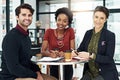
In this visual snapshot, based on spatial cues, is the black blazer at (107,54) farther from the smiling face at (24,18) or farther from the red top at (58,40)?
the smiling face at (24,18)

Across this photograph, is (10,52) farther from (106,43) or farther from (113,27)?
(113,27)

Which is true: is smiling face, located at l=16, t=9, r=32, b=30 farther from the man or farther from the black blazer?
the black blazer

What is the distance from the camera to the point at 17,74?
2354 mm

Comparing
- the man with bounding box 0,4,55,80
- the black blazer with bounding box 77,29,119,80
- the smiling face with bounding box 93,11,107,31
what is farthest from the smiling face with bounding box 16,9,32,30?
the black blazer with bounding box 77,29,119,80

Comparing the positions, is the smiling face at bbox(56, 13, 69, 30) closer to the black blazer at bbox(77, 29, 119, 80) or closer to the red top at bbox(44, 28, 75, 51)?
the red top at bbox(44, 28, 75, 51)

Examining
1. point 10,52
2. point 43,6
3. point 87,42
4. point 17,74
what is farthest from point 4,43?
point 43,6

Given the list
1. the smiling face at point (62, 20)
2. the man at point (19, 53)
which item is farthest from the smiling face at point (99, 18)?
the man at point (19, 53)

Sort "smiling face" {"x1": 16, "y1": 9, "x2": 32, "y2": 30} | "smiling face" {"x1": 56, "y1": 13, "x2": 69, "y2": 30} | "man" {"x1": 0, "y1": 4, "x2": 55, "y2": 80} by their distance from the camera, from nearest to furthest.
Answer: "man" {"x1": 0, "y1": 4, "x2": 55, "y2": 80} → "smiling face" {"x1": 16, "y1": 9, "x2": 32, "y2": 30} → "smiling face" {"x1": 56, "y1": 13, "x2": 69, "y2": 30}

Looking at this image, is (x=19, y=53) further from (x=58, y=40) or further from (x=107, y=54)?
(x=107, y=54)

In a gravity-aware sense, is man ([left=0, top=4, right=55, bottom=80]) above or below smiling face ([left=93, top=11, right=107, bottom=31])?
below

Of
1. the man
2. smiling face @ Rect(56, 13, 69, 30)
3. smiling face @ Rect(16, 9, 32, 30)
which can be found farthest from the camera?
smiling face @ Rect(56, 13, 69, 30)

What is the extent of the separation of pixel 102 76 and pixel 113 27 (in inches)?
248

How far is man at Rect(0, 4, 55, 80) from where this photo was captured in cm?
231

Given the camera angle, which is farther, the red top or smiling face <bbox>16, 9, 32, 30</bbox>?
the red top
